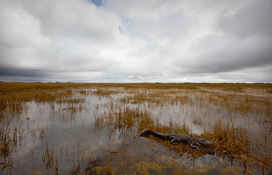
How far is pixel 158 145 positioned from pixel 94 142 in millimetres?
2675

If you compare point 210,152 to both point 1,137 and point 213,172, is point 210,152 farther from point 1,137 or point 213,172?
point 1,137

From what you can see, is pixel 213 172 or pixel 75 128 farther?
pixel 75 128

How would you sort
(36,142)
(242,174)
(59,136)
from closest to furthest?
(242,174), (36,142), (59,136)

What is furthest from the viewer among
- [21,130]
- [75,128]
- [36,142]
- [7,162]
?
[75,128]

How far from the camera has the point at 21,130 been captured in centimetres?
517

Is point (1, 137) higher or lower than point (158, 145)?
higher

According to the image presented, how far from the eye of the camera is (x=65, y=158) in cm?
350

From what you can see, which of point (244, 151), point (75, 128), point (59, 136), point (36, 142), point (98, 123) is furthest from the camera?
point (98, 123)

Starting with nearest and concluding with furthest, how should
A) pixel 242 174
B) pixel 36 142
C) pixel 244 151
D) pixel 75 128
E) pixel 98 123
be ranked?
1. pixel 242 174
2. pixel 244 151
3. pixel 36 142
4. pixel 75 128
5. pixel 98 123

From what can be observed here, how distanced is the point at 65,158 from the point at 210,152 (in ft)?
16.4

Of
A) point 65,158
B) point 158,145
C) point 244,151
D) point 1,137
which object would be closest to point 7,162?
point 65,158

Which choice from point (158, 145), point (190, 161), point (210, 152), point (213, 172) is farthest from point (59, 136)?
point (210, 152)

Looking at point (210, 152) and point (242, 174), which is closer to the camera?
point (242, 174)

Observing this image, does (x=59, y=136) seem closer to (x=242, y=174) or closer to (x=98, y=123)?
(x=98, y=123)
